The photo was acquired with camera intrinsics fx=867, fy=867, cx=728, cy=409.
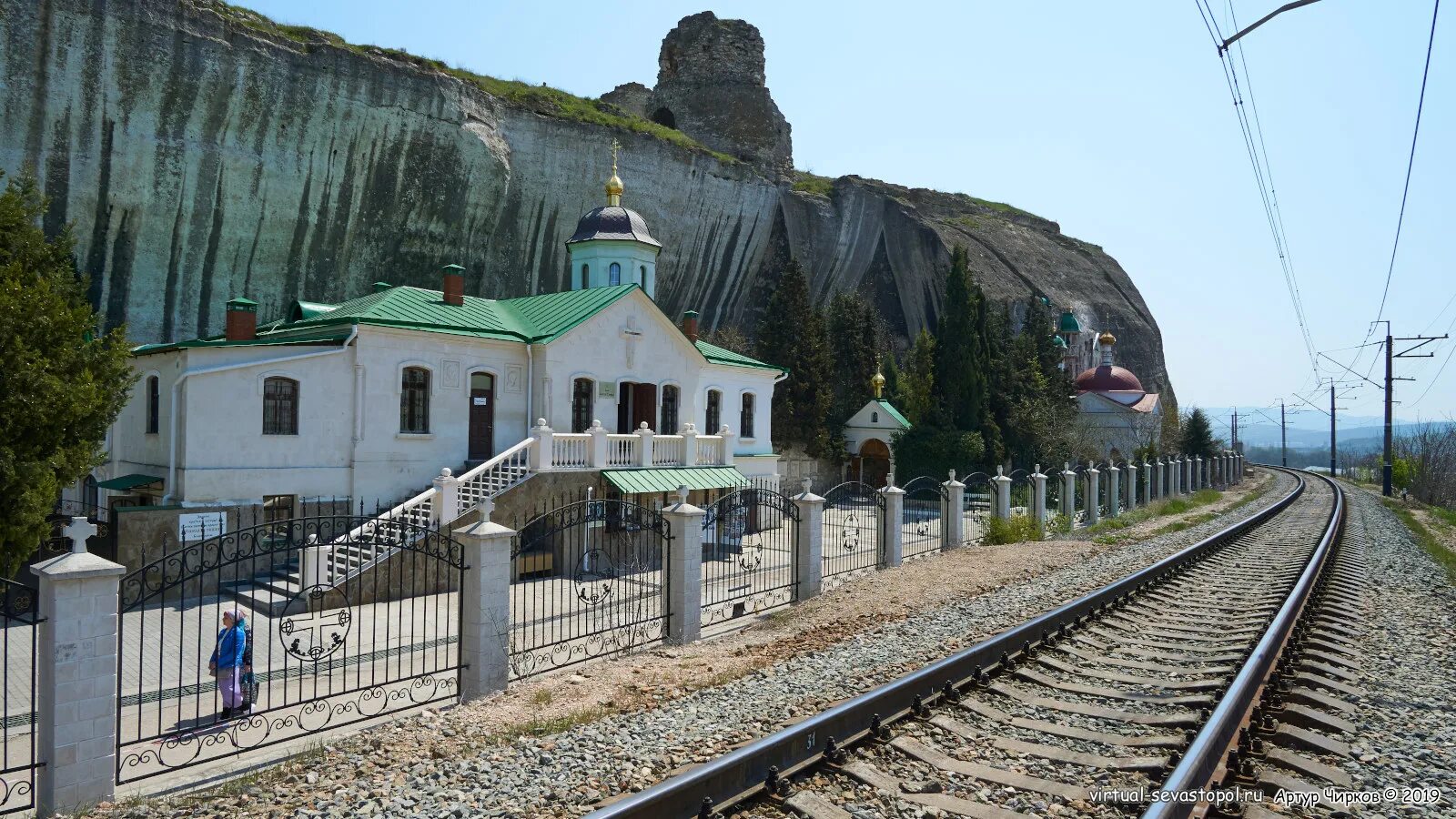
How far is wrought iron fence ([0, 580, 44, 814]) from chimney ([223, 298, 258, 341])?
771 cm

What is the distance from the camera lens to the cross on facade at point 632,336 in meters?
23.5

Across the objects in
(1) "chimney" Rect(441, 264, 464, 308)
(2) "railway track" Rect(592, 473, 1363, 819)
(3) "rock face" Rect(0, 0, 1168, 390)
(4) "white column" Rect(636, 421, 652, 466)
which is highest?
(3) "rock face" Rect(0, 0, 1168, 390)

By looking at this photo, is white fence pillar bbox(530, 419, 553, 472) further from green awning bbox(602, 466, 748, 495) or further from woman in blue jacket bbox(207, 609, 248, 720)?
woman in blue jacket bbox(207, 609, 248, 720)

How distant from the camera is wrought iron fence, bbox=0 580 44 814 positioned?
19.2ft

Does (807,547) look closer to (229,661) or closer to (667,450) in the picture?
(229,661)

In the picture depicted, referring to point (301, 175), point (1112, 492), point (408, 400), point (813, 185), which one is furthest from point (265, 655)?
point (813, 185)

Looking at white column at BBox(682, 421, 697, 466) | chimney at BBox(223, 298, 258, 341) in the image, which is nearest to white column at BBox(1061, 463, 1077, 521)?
white column at BBox(682, 421, 697, 466)

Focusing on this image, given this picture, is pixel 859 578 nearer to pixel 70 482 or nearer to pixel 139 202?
pixel 70 482

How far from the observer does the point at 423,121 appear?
112 ft

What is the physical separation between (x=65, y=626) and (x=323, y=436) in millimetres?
→ 13613

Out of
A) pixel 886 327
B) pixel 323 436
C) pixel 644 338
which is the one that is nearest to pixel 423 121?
pixel 644 338

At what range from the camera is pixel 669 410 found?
Answer: 25.3m

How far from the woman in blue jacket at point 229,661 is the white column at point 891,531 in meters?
10.6

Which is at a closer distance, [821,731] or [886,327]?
[821,731]
